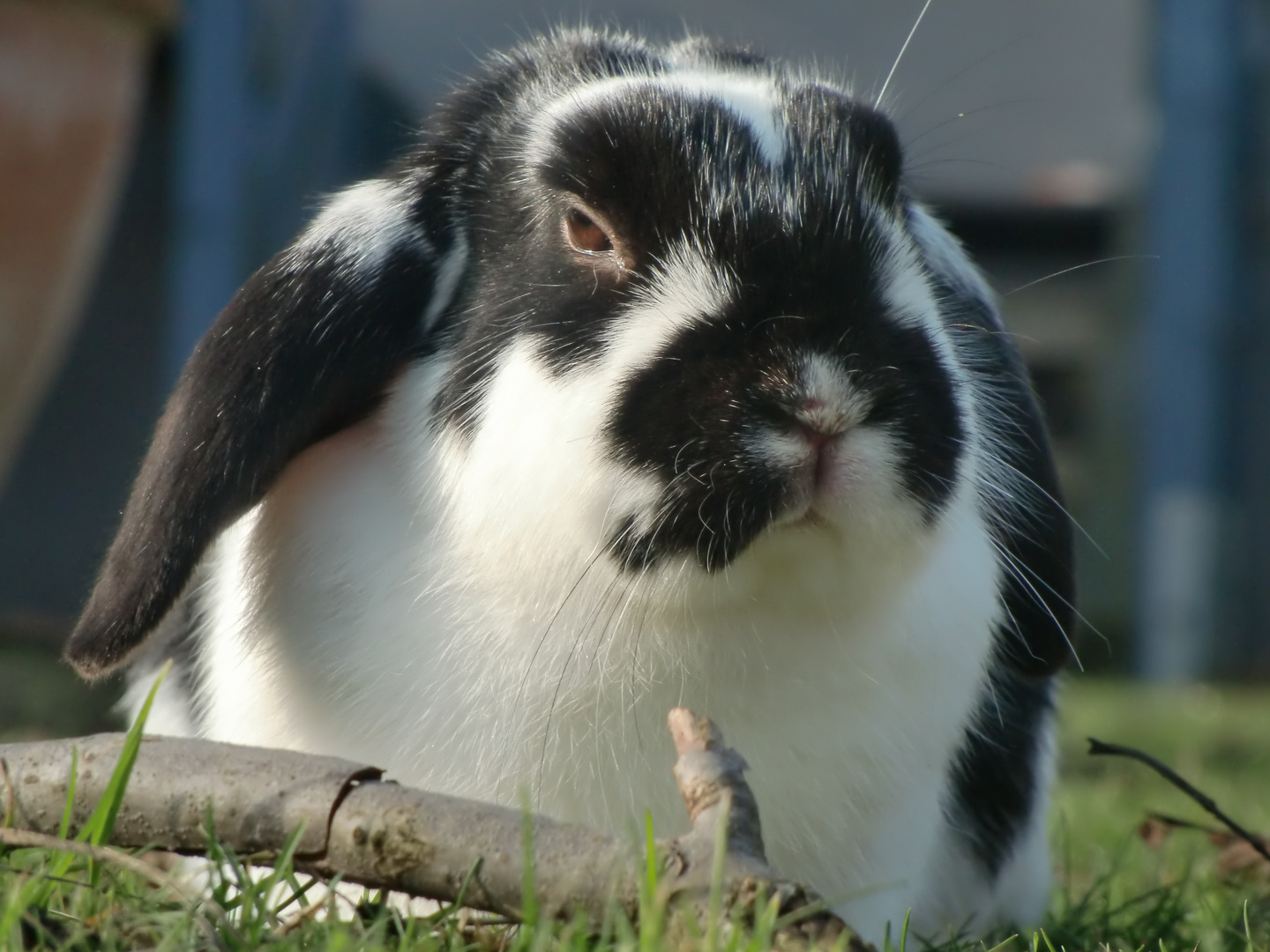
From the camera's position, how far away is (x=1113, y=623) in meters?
9.22

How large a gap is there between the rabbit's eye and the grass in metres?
0.85

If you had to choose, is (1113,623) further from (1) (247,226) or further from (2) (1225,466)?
(1) (247,226)

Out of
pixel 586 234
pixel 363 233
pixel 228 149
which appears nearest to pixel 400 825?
pixel 586 234

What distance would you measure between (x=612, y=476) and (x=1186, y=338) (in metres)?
6.83

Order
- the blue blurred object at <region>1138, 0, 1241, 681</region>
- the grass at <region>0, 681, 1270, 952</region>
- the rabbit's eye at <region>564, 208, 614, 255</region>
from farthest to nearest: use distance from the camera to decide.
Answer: the blue blurred object at <region>1138, 0, 1241, 681</region>, the rabbit's eye at <region>564, 208, 614, 255</region>, the grass at <region>0, 681, 1270, 952</region>

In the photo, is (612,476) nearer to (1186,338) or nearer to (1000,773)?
(1000,773)

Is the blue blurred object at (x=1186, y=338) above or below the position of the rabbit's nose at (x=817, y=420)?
below

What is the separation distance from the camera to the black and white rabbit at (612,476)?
6.27 ft

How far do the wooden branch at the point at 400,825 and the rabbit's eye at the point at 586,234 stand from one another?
663 millimetres

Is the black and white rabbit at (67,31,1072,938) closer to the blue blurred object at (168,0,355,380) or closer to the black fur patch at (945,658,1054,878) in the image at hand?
the black fur patch at (945,658,1054,878)

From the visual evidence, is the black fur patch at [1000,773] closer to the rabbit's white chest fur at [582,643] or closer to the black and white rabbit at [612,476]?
the black and white rabbit at [612,476]

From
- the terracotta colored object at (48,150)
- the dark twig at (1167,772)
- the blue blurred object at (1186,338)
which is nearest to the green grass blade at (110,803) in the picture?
the dark twig at (1167,772)

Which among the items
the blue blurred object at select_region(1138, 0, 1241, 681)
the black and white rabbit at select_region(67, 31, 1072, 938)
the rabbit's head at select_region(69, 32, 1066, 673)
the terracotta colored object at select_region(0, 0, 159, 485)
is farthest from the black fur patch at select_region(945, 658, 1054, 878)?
the blue blurred object at select_region(1138, 0, 1241, 681)

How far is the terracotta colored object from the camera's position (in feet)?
15.3
